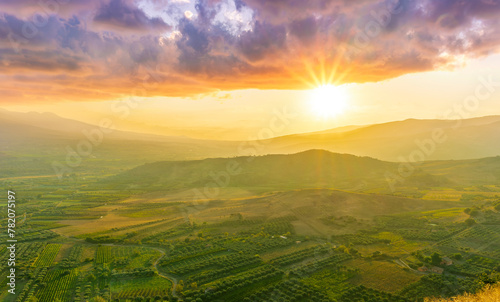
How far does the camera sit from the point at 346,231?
78250 mm

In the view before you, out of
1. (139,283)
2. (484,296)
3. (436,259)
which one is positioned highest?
(484,296)

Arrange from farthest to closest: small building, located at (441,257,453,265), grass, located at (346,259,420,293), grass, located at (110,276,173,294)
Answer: small building, located at (441,257,453,265), grass, located at (346,259,420,293), grass, located at (110,276,173,294)

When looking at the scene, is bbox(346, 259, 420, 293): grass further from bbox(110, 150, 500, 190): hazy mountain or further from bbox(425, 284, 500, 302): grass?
bbox(110, 150, 500, 190): hazy mountain

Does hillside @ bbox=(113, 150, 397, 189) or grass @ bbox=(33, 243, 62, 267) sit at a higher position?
hillside @ bbox=(113, 150, 397, 189)

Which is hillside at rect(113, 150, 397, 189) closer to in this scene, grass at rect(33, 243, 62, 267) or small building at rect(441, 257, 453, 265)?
grass at rect(33, 243, 62, 267)

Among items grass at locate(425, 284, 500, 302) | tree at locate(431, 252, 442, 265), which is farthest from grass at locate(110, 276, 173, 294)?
tree at locate(431, 252, 442, 265)

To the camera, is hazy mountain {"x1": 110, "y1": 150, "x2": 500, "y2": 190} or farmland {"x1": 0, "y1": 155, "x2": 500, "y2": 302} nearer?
farmland {"x1": 0, "y1": 155, "x2": 500, "y2": 302}

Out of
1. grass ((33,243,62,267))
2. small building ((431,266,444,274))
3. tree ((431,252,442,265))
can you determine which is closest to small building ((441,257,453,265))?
tree ((431,252,442,265))

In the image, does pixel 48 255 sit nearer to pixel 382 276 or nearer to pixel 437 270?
pixel 382 276

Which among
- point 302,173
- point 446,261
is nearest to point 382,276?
point 446,261

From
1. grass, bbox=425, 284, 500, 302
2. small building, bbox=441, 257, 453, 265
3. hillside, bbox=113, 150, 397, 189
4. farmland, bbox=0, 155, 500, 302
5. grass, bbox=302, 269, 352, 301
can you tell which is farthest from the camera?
hillside, bbox=113, 150, 397, 189

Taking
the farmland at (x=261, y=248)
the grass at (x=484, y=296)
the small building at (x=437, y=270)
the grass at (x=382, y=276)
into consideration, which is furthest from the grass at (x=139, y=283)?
the small building at (x=437, y=270)

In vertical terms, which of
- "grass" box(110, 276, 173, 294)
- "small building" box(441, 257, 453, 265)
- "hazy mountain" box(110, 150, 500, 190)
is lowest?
"small building" box(441, 257, 453, 265)

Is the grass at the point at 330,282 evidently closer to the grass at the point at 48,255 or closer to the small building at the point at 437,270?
the small building at the point at 437,270
